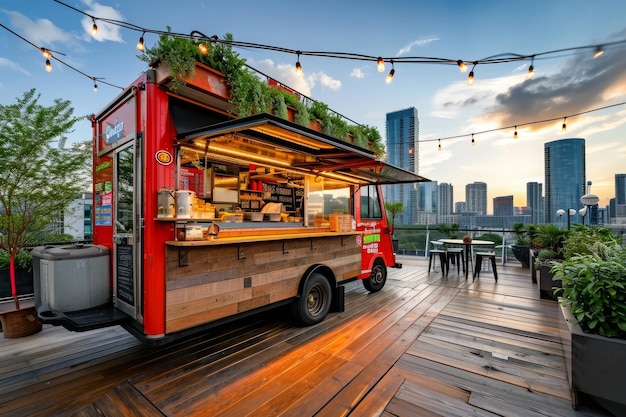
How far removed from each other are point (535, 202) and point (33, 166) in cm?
1438

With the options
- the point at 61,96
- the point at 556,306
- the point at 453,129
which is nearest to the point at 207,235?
the point at 61,96

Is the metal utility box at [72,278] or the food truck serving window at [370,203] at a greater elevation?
the food truck serving window at [370,203]

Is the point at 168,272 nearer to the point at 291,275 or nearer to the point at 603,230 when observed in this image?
the point at 291,275

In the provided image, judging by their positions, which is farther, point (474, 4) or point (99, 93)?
point (474, 4)

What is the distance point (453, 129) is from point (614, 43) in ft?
15.0

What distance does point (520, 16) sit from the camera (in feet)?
17.0

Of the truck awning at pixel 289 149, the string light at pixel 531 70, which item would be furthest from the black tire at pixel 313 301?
the string light at pixel 531 70

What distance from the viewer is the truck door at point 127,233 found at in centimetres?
222

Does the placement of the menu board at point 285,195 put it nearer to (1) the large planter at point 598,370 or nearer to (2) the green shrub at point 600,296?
(2) the green shrub at point 600,296

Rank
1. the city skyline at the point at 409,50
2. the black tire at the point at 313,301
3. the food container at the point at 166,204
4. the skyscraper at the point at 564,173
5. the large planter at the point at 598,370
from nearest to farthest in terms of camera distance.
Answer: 1. the large planter at the point at 598,370
2. the food container at the point at 166,204
3. the black tire at the point at 313,301
4. the city skyline at the point at 409,50
5. the skyscraper at the point at 564,173

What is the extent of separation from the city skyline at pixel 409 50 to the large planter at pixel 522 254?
3.35m

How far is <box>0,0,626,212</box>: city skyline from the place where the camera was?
3.78 m

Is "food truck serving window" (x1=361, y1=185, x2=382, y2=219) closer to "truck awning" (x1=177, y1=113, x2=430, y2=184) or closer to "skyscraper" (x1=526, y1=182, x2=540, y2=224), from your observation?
"truck awning" (x1=177, y1=113, x2=430, y2=184)

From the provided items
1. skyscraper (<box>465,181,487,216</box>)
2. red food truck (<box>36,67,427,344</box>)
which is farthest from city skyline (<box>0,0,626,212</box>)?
skyscraper (<box>465,181,487,216</box>)
